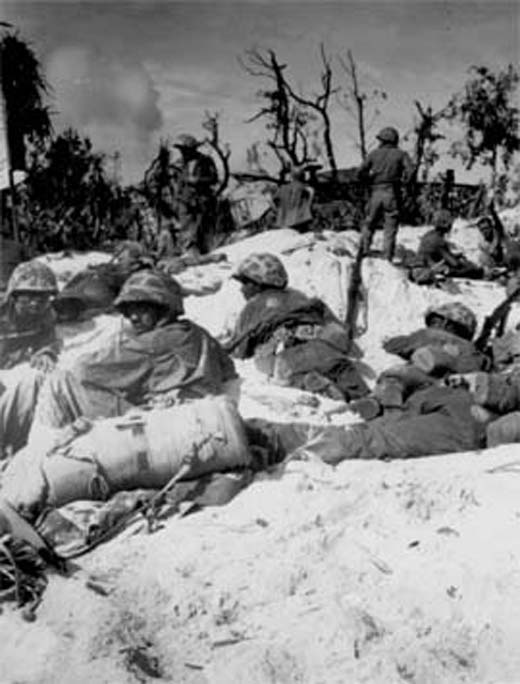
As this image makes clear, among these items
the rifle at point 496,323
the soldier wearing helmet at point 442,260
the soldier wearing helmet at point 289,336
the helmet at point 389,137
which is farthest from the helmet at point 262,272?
the helmet at point 389,137

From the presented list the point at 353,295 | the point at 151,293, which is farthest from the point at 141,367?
the point at 353,295

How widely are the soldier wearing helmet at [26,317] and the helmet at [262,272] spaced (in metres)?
1.58

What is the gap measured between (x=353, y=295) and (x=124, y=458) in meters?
4.07

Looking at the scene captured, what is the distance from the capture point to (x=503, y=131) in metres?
14.4

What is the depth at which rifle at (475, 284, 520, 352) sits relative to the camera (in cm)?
747

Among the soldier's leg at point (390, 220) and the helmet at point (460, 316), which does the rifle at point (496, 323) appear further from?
the soldier's leg at point (390, 220)

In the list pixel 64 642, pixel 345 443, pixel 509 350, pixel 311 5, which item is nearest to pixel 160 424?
pixel 345 443

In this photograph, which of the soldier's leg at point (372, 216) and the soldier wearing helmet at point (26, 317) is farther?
the soldier's leg at point (372, 216)

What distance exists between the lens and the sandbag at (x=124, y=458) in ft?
14.8

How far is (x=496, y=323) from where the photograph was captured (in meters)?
7.63

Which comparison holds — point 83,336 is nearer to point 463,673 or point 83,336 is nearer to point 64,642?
point 64,642

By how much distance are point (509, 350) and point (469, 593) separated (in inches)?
138

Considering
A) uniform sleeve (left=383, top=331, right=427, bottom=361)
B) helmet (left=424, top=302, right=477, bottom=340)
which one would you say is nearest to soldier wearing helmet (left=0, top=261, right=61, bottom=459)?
uniform sleeve (left=383, top=331, right=427, bottom=361)

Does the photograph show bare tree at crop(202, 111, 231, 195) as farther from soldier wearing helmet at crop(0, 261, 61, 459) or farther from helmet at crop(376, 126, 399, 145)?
soldier wearing helmet at crop(0, 261, 61, 459)
